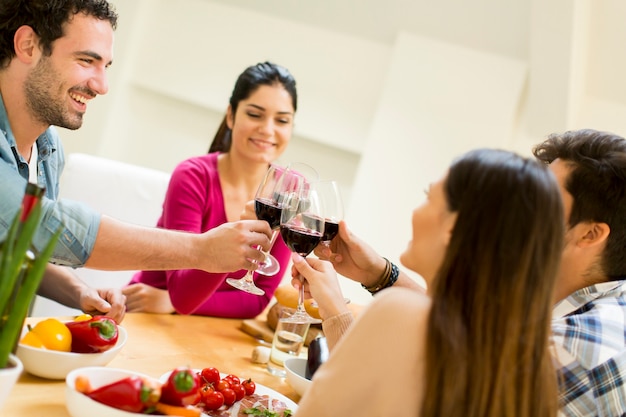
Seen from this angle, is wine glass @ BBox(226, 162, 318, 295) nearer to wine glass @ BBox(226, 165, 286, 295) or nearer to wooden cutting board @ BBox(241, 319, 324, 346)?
wine glass @ BBox(226, 165, 286, 295)

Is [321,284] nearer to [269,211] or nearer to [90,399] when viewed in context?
[269,211]

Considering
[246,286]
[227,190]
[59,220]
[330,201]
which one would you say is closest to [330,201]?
[330,201]

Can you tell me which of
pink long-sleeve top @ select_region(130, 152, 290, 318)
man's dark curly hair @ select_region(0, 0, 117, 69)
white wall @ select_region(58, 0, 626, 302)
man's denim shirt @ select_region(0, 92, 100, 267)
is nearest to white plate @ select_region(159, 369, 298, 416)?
man's denim shirt @ select_region(0, 92, 100, 267)

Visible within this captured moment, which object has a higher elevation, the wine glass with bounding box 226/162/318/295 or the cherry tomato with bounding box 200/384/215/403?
the wine glass with bounding box 226/162/318/295

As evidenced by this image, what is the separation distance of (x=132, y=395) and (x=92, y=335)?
34 cm

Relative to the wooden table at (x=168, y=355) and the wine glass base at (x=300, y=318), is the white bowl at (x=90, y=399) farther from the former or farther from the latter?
the wine glass base at (x=300, y=318)

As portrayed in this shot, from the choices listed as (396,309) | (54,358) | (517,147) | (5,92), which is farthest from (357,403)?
(517,147)

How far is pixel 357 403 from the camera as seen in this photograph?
110cm

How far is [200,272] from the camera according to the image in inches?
90.0

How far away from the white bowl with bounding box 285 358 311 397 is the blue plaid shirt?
59cm

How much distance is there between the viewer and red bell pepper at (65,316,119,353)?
1.43 m

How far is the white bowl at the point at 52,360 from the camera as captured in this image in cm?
134

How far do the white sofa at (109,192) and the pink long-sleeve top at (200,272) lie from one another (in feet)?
0.81

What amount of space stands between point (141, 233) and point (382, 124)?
331 cm
